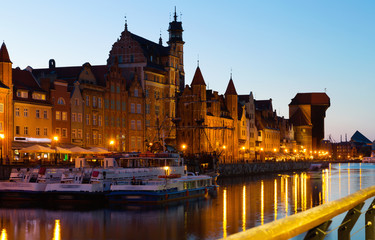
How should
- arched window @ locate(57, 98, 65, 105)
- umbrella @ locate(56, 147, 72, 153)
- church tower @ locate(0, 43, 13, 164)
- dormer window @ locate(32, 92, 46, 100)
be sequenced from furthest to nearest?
arched window @ locate(57, 98, 65, 105) → dormer window @ locate(32, 92, 46, 100) → umbrella @ locate(56, 147, 72, 153) → church tower @ locate(0, 43, 13, 164)

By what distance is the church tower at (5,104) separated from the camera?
75.9m

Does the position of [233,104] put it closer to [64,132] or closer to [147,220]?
[64,132]

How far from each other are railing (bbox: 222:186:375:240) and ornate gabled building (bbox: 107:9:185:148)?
96719 mm

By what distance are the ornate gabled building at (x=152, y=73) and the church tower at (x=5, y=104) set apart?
1155 inches

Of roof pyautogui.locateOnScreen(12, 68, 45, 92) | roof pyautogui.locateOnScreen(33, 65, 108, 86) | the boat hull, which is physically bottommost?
the boat hull

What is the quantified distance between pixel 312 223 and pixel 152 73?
106698 mm

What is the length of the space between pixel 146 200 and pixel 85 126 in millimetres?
40371

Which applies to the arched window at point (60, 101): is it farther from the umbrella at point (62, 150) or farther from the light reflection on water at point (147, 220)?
the light reflection on water at point (147, 220)

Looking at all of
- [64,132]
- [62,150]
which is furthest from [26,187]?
[64,132]

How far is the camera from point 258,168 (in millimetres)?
141625

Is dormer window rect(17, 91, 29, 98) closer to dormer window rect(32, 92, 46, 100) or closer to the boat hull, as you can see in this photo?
dormer window rect(32, 92, 46, 100)

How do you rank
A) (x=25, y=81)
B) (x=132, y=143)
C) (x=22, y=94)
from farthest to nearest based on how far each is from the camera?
(x=132, y=143) → (x=25, y=81) → (x=22, y=94)

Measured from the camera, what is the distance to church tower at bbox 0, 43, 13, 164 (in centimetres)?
7588

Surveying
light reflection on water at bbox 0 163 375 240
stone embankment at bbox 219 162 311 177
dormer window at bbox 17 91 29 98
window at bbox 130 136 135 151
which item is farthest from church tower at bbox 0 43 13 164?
stone embankment at bbox 219 162 311 177
